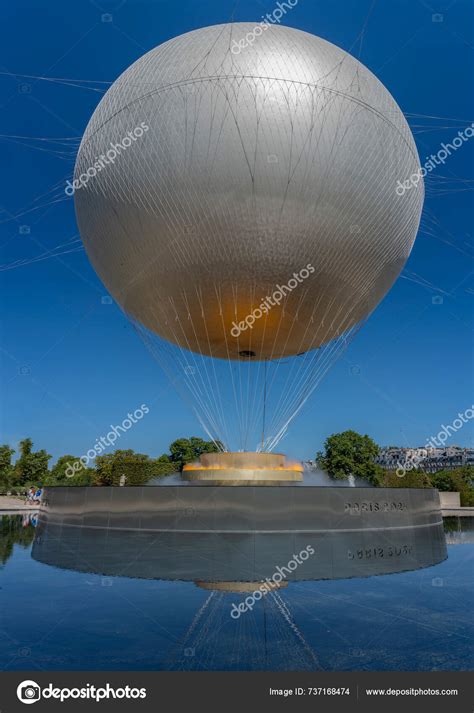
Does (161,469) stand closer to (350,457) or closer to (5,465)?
(5,465)

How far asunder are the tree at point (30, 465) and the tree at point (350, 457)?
3339 cm

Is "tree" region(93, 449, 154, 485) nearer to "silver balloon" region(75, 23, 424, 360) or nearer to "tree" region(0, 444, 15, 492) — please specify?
"tree" region(0, 444, 15, 492)

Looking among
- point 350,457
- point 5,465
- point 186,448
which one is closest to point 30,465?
point 5,465

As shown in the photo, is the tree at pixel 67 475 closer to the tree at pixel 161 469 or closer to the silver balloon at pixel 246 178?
the tree at pixel 161 469

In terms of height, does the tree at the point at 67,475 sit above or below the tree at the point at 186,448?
below

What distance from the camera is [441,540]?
15195 mm

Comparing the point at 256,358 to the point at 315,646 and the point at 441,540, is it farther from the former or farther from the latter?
the point at 315,646

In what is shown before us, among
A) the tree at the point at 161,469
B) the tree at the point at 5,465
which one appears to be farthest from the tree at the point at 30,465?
the tree at the point at 161,469

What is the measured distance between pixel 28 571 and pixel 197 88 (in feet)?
42.0

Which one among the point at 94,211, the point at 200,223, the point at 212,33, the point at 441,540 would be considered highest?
the point at 212,33

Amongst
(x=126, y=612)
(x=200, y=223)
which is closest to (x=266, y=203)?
(x=200, y=223)

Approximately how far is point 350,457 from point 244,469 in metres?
45.8

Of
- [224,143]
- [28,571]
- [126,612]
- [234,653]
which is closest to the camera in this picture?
[234,653]

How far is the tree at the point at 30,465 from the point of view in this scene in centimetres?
6153
